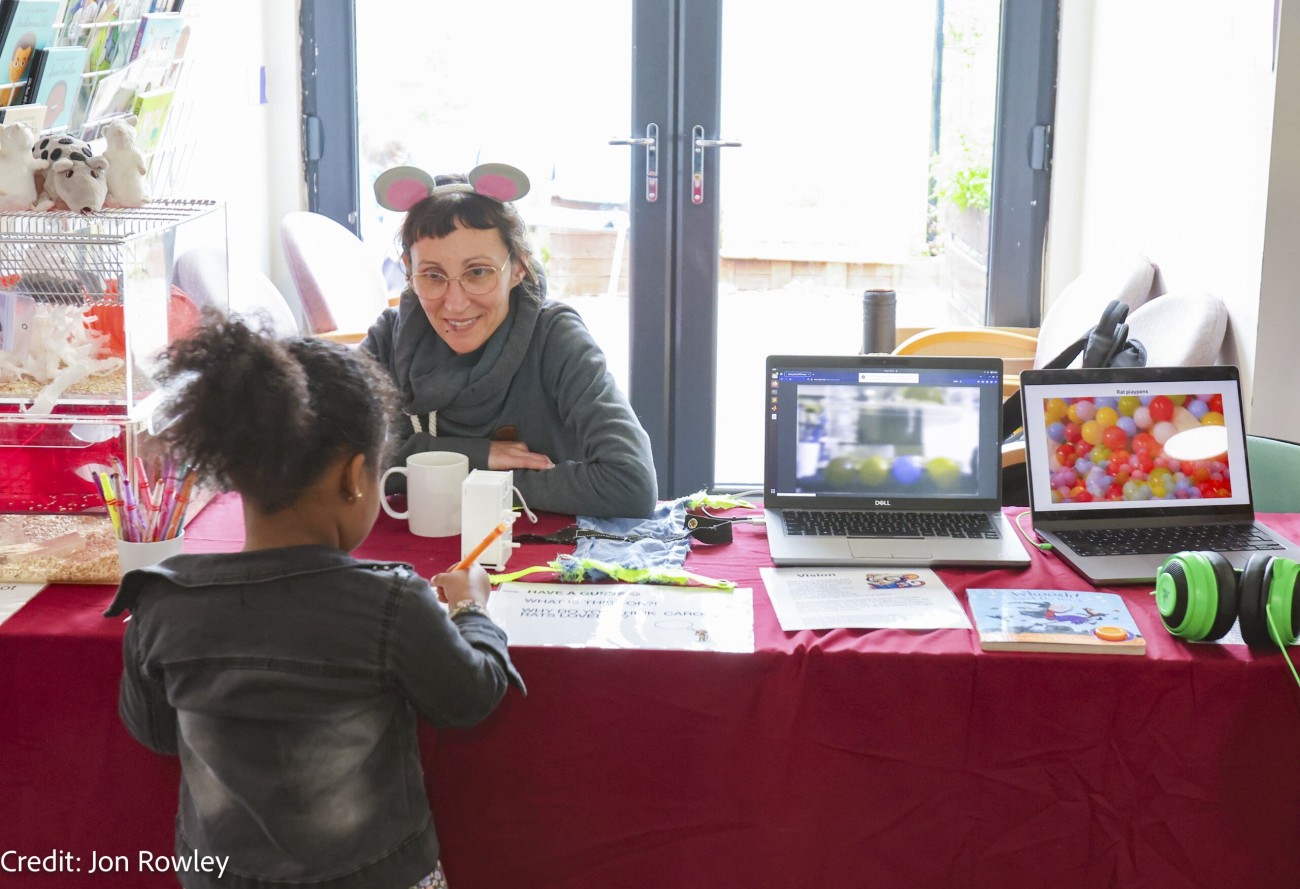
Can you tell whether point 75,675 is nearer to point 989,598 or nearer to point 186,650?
point 186,650

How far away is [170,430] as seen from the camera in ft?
4.12

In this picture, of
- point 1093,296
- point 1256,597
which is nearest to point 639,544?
point 1256,597

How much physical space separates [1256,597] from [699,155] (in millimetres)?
2636

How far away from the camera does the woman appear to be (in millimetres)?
2189

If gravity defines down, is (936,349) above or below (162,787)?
above

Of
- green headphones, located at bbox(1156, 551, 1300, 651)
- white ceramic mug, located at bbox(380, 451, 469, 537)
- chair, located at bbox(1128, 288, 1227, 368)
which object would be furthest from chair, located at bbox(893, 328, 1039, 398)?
green headphones, located at bbox(1156, 551, 1300, 651)

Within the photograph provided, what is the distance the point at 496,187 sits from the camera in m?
2.21

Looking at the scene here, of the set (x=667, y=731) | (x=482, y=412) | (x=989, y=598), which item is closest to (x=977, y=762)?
(x=989, y=598)

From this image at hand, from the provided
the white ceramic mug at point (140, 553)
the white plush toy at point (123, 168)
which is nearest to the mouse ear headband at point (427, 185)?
the white plush toy at point (123, 168)

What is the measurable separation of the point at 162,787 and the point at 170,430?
1.78 feet

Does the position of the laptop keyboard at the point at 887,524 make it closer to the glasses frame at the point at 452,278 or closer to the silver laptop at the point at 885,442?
the silver laptop at the point at 885,442

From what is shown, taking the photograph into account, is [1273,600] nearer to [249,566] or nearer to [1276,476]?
[1276,476]

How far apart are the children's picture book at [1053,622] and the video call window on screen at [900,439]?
273 millimetres

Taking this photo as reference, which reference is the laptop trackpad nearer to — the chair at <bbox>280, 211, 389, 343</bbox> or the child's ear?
the child's ear
